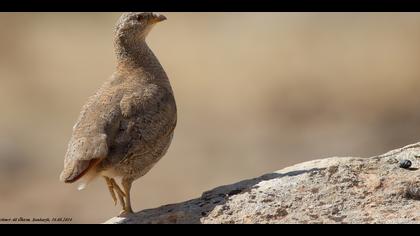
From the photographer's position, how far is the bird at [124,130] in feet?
31.7

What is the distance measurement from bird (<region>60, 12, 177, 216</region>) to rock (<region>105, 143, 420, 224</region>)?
0.53 m

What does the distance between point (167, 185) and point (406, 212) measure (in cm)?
1267

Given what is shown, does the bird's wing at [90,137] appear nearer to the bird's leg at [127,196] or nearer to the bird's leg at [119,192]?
the bird's leg at [127,196]

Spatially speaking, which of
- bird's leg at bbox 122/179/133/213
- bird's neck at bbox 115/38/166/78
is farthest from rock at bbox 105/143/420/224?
bird's neck at bbox 115/38/166/78

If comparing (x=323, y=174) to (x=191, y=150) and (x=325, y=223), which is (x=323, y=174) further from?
(x=191, y=150)

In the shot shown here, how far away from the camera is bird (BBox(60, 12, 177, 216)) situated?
381 inches

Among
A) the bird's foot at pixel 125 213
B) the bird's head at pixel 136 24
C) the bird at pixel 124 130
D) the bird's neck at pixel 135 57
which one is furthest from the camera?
the bird's head at pixel 136 24

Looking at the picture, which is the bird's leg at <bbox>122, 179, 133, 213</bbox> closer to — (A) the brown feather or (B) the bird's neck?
(A) the brown feather

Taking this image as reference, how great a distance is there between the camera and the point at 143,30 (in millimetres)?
11750

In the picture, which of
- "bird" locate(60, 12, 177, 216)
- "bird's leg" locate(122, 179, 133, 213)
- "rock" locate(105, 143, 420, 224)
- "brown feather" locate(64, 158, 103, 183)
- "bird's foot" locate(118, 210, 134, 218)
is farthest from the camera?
"bird's leg" locate(122, 179, 133, 213)

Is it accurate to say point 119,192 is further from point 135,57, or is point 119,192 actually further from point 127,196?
point 135,57

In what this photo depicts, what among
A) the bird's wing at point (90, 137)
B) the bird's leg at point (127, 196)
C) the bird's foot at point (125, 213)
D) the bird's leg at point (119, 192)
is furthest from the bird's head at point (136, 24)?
the bird's foot at point (125, 213)

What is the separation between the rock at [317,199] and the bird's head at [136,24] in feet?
8.08
